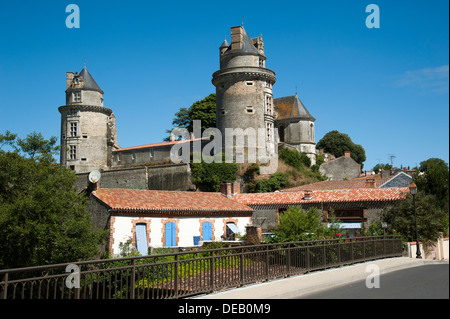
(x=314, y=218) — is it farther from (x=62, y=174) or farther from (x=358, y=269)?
(x=62, y=174)

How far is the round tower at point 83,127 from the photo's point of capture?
187ft

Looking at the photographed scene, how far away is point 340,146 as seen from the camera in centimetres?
7531

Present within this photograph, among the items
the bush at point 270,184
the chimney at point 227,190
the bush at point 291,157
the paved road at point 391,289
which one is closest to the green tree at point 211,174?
the bush at point 270,184

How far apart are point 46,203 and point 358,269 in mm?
15589

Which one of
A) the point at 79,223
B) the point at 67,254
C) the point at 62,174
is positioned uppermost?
the point at 62,174

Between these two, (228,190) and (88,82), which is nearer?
(228,190)

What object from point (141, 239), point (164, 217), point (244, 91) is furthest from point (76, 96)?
point (141, 239)

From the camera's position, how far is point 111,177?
168 feet

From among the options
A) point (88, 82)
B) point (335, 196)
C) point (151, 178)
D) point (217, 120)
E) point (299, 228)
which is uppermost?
point (88, 82)

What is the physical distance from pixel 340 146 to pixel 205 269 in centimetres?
6661

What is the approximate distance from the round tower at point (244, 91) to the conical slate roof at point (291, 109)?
11281 mm

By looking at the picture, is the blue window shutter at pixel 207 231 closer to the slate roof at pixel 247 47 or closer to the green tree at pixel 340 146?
the slate roof at pixel 247 47

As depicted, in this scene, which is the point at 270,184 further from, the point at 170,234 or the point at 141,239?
the point at 141,239
